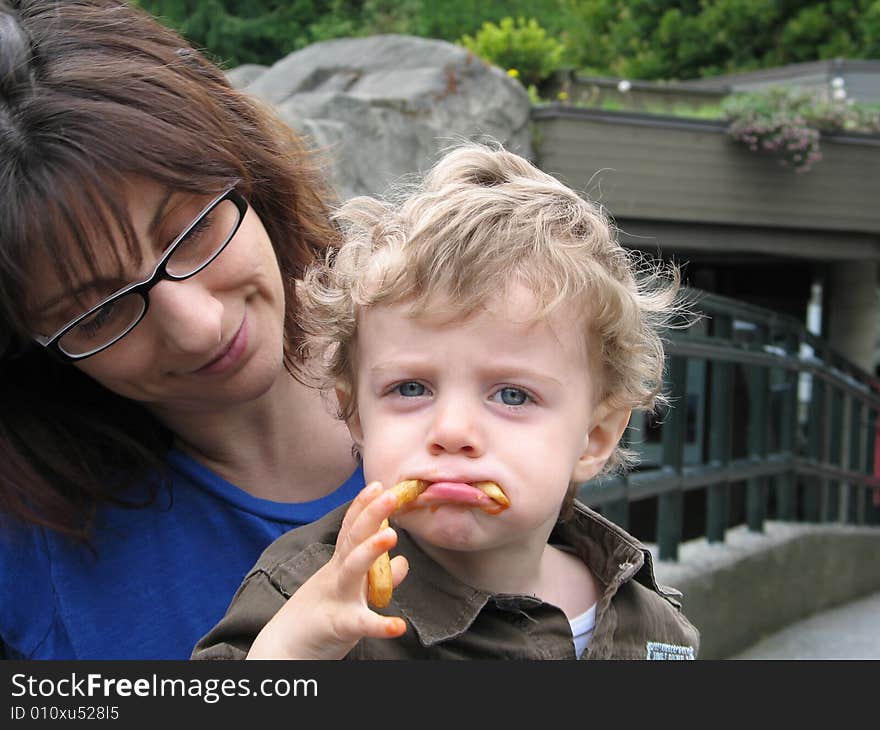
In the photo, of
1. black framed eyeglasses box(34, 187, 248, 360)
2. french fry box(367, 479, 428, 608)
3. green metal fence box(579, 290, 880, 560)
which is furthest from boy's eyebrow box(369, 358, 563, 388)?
green metal fence box(579, 290, 880, 560)

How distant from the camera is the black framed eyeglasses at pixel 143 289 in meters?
1.56

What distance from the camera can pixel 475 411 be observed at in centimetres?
134

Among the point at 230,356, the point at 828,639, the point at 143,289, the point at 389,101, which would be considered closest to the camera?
the point at 143,289

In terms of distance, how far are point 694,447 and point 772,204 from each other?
6209mm

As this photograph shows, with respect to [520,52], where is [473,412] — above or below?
above

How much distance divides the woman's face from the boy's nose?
44cm

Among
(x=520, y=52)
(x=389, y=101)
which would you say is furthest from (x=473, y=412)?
(x=520, y=52)

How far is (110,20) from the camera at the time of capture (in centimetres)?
173

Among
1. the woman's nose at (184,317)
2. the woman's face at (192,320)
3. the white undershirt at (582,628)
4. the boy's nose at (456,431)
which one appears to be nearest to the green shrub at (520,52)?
the woman's face at (192,320)

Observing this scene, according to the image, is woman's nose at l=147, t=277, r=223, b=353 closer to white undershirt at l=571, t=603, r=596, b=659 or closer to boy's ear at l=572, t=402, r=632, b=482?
boy's ear at l=572, t=402, r=632, b=482

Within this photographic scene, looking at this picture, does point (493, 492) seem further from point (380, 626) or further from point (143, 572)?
point (143, 572)

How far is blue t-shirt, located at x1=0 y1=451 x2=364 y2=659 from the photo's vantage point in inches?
66.7

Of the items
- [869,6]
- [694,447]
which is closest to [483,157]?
[694,447]

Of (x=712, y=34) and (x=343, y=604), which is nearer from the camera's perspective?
(x=343, y=604)
